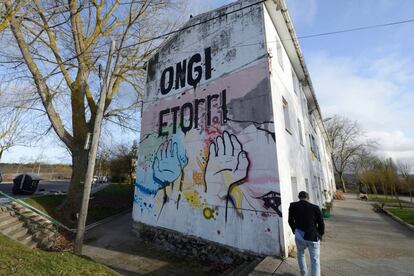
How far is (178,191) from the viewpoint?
9250 millimetres

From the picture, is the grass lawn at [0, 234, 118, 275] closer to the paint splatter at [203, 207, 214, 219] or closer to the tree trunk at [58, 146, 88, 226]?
the paint splatter at [203, 207, 214, 219]

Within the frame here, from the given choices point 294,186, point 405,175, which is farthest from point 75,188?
point 405,175

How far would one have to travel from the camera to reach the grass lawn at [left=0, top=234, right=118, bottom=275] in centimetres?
457

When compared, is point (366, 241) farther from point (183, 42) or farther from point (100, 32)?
point (100, 32)

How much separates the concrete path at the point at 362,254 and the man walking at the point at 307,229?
885 mm

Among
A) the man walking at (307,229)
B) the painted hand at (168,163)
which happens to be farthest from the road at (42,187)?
the man walking at (307,229)

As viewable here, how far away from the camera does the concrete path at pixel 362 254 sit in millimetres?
5492

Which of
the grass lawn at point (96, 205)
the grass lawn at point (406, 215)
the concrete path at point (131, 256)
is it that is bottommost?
the concrete path at point (131, 256)

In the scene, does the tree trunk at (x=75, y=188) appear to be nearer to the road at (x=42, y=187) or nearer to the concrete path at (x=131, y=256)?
the concrete path at (x=131, y=256)

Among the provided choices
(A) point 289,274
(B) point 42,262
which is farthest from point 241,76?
(B) point 42,262

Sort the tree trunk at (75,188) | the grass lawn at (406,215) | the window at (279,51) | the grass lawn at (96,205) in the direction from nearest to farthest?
the window at (279,51) → the grass lawn at (96,205) → the tree trunk at (75,188) → the grass lawn at (406,215)

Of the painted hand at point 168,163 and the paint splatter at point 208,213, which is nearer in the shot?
the paint splatter at point 208,213

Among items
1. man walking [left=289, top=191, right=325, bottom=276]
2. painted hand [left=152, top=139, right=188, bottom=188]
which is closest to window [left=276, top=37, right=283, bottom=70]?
painted hand [left=152, top=139, right=188, bottom=188]

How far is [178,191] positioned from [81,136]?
19.9 feet
